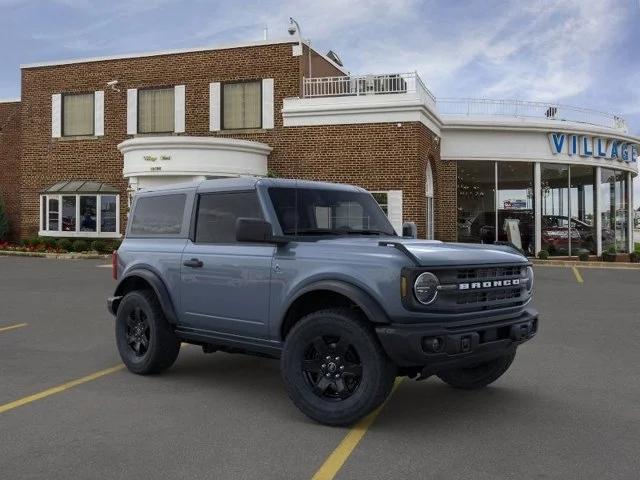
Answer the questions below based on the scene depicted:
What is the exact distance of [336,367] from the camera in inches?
193

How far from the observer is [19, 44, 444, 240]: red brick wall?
21.9 metres

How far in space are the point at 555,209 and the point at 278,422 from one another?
2270 cm

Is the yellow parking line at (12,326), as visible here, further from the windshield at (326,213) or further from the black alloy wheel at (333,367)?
the black alloy wheel at (333,367)

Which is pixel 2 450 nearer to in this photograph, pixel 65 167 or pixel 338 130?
pixel 338 130

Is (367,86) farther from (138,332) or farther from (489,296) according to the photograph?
(489,296)

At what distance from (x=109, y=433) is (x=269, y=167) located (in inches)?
765

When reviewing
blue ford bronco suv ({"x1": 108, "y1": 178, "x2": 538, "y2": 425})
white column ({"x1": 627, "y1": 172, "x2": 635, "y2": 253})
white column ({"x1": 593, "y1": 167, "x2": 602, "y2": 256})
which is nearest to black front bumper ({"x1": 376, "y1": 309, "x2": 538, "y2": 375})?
blue ford bronco suv ({"x1": 108, "y1": 178, "x2": 538, "y2": 425})

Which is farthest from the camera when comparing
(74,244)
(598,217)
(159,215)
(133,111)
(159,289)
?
(598,217)

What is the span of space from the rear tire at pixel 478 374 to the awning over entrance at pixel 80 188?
22.0m

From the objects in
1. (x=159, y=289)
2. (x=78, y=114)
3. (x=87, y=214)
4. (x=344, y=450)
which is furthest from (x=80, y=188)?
(x=344, y=450)

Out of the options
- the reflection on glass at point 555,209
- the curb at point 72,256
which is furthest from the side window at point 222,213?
the reflection on glass at point 555,209

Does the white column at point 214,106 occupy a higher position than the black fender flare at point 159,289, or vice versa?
the white column at point 214,106

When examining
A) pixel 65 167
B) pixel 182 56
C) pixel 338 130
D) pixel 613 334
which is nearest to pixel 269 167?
pixel 338 130

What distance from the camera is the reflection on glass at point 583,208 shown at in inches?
1015
